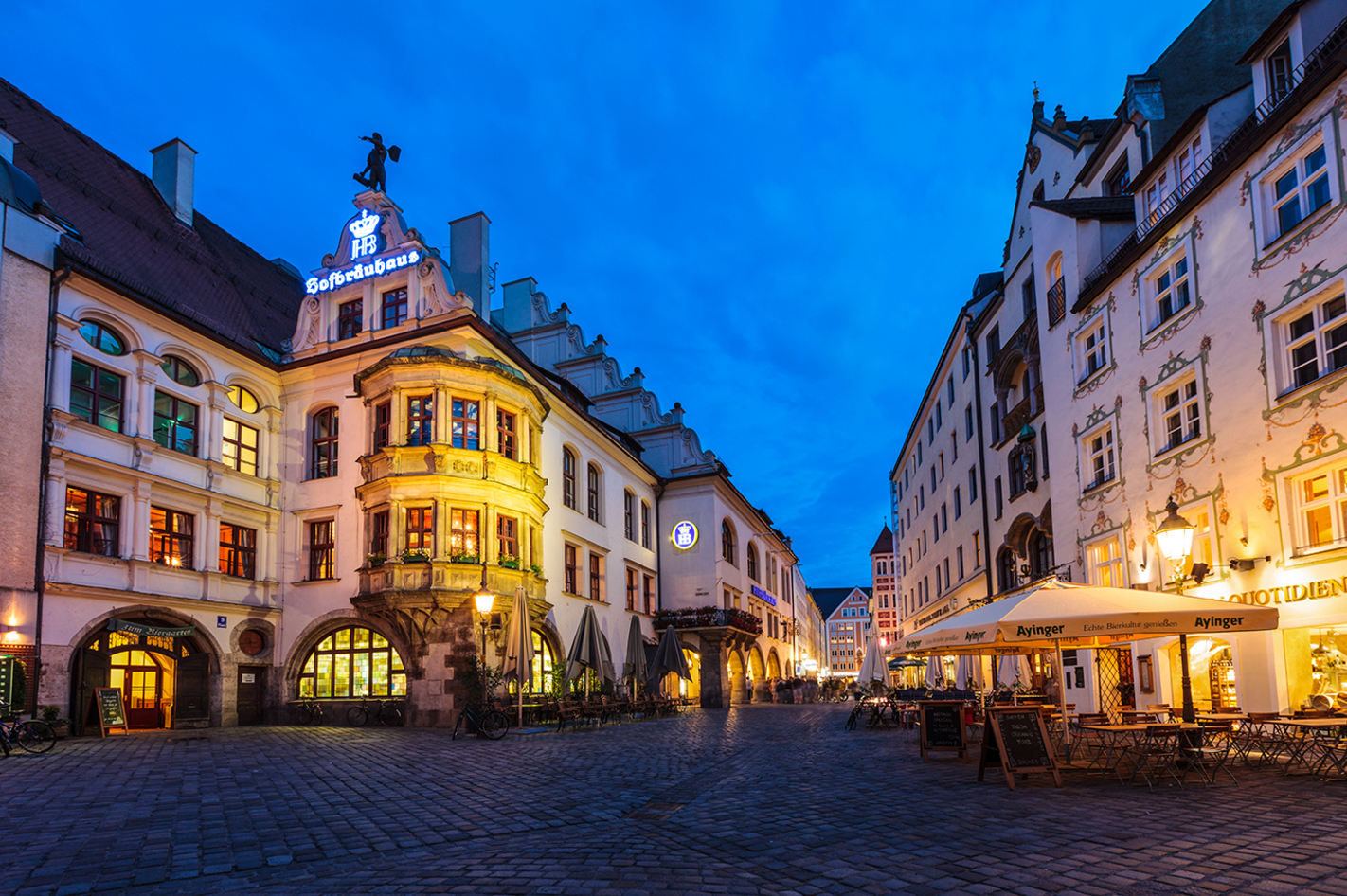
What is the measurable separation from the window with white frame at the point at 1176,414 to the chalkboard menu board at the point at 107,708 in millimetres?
24176

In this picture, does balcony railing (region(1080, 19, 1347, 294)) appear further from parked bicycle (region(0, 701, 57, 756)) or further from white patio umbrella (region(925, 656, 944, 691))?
parked bicycle (region(0, 701, 57, 756))

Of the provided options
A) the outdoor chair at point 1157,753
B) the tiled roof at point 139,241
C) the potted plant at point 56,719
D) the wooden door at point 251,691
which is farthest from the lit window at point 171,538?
the outdoor chair at point 1157,753

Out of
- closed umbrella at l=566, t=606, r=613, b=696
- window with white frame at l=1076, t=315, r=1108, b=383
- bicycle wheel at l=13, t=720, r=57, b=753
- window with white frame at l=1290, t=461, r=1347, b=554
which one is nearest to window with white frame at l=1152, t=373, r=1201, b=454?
window with white frame at l=1076, t=315, r=1108, b=383

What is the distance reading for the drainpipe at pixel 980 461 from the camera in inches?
1296

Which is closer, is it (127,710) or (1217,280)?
(1217,280)

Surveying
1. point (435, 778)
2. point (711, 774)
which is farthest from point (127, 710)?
point (711, 774)

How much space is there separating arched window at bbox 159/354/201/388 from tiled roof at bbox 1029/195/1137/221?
23871 millimetres

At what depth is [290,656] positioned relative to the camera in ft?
91.9

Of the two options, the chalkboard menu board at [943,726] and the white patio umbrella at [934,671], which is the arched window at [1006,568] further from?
the chalkboard menu board at [943,726]

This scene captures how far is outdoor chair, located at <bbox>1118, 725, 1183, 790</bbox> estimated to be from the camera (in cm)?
1081

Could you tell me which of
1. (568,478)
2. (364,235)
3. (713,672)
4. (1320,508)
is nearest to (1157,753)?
(1320,508)

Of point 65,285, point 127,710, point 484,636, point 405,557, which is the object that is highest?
point 65,285

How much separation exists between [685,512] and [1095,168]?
80.7 ft

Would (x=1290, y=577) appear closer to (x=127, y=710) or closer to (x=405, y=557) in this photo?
(x=405, y=557)
